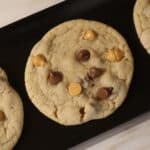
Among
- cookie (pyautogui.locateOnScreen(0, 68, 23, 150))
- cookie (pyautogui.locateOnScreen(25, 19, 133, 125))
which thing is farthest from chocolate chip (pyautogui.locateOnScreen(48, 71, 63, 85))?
cookie (pyautogui.locateOnScreen(0, 68, 23, 150))

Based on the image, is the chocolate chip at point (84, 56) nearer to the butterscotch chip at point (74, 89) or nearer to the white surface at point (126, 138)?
the butterscotch chip at point (74, 89)

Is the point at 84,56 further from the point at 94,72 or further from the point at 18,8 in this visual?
the point at 18,8

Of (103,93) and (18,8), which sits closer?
(103,93)

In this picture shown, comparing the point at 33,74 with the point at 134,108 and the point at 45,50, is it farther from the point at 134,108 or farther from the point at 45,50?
the point at 134,108

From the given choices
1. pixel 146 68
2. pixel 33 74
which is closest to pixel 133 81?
pixel 146 68

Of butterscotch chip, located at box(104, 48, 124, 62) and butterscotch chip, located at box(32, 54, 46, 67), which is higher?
butterscotch chip, located at box(32, 54, 46, 67)

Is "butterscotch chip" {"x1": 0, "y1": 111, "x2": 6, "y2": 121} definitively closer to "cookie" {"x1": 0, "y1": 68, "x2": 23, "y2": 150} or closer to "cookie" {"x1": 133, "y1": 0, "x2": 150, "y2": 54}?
"cookie" {"x1": 0, "y1": 68, "x2": 23, "y2": 150}

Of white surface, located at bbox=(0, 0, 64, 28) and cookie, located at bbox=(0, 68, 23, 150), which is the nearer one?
cookie, located at bbox=(0, 68, 23, 150)

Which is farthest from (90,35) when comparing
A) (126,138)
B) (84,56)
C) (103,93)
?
(126,138)

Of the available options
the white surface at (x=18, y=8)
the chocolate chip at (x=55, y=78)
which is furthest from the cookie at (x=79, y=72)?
the white surface at (x=18, y=8)
